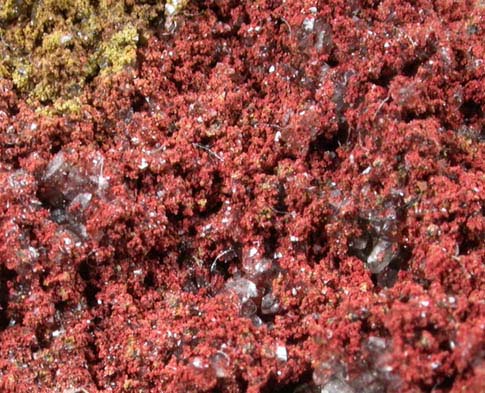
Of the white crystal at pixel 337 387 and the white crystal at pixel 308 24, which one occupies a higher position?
the white crystal at pixel 308 24

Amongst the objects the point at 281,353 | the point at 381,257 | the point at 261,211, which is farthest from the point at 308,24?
the point at 281,353

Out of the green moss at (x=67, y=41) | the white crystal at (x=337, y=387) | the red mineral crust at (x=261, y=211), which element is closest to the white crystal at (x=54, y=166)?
the red mineral crust at (x=261, y=211)

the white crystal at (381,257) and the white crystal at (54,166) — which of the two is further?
the white crystal at (54,166)

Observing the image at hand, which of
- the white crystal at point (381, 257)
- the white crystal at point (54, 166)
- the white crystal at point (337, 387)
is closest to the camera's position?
the white crystal at point (337, 387)

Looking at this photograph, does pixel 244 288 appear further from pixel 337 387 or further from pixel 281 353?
pixel 337 387

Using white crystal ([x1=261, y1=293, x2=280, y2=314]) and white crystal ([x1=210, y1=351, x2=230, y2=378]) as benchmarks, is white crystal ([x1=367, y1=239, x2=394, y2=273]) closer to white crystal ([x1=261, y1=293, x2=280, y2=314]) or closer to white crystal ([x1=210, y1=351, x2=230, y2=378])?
white crystal ([x1=261, y1=293, x2=280, y2=314])

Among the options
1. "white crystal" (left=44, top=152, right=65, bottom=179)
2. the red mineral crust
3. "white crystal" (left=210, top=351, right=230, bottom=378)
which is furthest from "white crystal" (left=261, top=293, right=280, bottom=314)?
"white crystal" (left=44, top=152, right=65, bottom=179)

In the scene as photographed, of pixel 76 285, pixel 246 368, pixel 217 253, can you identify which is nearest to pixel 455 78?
pixel 217 253

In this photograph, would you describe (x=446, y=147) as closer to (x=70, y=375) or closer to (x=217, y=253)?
(x=217, y=253)

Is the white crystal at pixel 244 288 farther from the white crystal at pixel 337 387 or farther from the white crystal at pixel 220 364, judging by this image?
the white crystal at pixel 337 387
